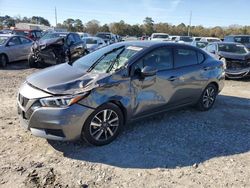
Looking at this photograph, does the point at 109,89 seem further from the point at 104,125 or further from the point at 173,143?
the point at 173,143

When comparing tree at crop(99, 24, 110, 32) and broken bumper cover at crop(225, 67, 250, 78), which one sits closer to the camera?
broken bumper cover at crop(225, 67, 250, 78)

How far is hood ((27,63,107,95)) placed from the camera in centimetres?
428

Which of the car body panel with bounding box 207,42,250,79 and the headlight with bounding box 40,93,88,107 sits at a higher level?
the headlight with bounding box 40,93,88,107

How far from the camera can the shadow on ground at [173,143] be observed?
428 cm

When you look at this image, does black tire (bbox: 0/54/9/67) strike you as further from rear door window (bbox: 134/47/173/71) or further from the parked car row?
rear door window (bbox: 134/47/173/71)

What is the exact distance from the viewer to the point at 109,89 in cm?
452

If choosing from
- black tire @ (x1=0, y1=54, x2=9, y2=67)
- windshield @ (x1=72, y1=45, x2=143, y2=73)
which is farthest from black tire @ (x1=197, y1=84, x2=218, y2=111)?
black tire @ (x1=0, y1=54, x2=9, y2=67)

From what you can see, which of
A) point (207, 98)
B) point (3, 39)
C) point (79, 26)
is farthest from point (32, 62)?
point (79, 26)

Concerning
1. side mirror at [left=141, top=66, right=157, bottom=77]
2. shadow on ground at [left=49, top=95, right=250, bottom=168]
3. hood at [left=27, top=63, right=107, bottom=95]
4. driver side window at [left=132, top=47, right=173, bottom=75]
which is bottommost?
shadow on ground at [left=49, top=95, right=250, bottom=168]

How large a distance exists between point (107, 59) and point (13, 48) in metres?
9.78

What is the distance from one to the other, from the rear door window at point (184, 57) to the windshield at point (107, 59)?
0.91 metres

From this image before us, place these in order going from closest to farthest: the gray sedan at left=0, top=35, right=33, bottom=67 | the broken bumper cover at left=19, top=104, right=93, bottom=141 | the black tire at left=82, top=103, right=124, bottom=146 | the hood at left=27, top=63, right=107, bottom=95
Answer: the broken bumper cover at left=19, top=104, right=93, bottom=141 → the hood at left=27, top=63, right=107, bottom=95 → the black tire at left=82, top=103, right=124, bottom=146 → the gray sedan at left=0, top=35, right=33, bottom=67

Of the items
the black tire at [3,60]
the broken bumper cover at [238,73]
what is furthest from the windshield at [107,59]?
the black tire at [3,60]

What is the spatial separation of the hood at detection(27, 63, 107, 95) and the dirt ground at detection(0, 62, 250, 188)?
92 cm
